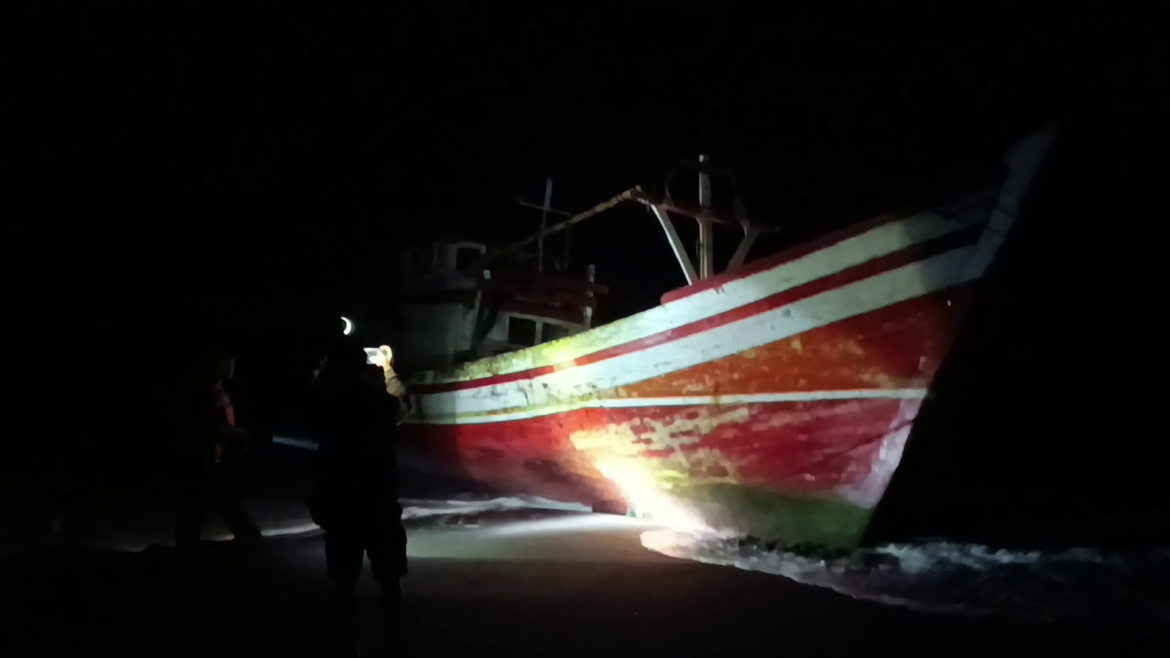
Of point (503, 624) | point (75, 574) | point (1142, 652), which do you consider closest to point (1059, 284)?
point (1142, 652)

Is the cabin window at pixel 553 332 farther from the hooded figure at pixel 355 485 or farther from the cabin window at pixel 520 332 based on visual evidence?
the hooded figure at pixel 355 485

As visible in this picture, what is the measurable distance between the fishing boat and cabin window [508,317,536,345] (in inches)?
165

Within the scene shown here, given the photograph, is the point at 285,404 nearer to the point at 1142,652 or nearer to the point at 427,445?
the point at 427,445

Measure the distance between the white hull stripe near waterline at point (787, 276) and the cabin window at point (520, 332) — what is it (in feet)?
15.7

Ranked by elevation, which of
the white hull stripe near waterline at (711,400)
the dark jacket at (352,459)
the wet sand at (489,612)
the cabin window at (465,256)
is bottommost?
the wet sand at (489,612)

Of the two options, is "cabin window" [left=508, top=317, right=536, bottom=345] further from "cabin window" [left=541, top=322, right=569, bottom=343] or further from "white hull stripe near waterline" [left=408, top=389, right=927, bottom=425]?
"white hull stripe near waterline" [left=408, top=389, right=927, bottom=425]

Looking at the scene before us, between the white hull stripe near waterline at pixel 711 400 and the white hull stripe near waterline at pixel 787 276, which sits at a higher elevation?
the white hull stripe near waterline at pixel 787 276

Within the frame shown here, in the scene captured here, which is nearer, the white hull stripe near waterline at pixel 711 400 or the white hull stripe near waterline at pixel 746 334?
the white hull stripe near waterline at pixel 746 334

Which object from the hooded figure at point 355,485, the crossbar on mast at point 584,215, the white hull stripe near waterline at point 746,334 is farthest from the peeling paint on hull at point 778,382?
the hooded figure at point 355,485

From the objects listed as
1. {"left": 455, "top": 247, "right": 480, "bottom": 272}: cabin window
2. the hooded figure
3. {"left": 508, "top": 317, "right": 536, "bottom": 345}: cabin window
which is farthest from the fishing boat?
{"left": 455, "top": 247, "right": 480, "bottom": 272}: cabin window

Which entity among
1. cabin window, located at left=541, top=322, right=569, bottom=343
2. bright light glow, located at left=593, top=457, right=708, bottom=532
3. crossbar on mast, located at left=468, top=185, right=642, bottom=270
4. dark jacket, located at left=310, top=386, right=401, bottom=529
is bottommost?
bright light glow, located at left=593, top=457, right=708, bottom=532

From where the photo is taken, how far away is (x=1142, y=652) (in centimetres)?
365

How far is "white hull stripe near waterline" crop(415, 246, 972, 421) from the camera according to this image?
5.58 m

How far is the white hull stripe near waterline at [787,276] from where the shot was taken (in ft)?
18.2
